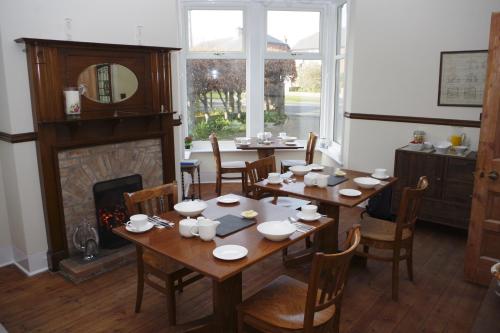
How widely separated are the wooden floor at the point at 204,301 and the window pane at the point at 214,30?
3588mm

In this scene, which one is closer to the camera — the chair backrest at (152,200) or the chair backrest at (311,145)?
the chair backrest at (152,200)

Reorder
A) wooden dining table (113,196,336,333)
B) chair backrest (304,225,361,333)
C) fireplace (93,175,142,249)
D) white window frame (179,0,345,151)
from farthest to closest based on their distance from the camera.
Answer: white window frame (179,0,345,151), fireplace (93,175,142,249), wooden dining table (113,196,336,333), chair backrest (304,225,361,333)

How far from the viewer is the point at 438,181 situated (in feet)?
13.2

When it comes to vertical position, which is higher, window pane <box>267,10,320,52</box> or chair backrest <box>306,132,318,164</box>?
window pane <box>267,10,320,52</box>

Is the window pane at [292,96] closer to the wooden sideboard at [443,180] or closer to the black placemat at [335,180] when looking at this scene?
the wooden sideboard at [443,180]

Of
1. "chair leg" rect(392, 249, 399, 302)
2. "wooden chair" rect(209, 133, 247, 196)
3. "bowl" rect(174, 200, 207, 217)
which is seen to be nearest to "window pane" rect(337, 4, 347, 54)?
"wooden chair" rect(209, 133, 247, 196)

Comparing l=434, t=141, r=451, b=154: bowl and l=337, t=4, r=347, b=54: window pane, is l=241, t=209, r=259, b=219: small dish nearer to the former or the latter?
l=434, t=141, r=451, b=154: bowl

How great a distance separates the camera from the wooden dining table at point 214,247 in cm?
196

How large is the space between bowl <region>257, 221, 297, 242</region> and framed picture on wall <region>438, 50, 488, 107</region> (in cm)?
279

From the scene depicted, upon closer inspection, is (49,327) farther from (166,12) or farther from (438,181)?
(438,181)

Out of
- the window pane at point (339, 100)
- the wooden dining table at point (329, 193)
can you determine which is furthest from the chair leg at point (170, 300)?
the window pane at point (339, 100)

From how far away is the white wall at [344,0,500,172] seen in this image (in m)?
4.09

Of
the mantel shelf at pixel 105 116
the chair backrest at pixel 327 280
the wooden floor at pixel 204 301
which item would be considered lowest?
the wooden floor at pixel 204 301

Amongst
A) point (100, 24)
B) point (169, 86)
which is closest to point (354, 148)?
point (169, 86)
